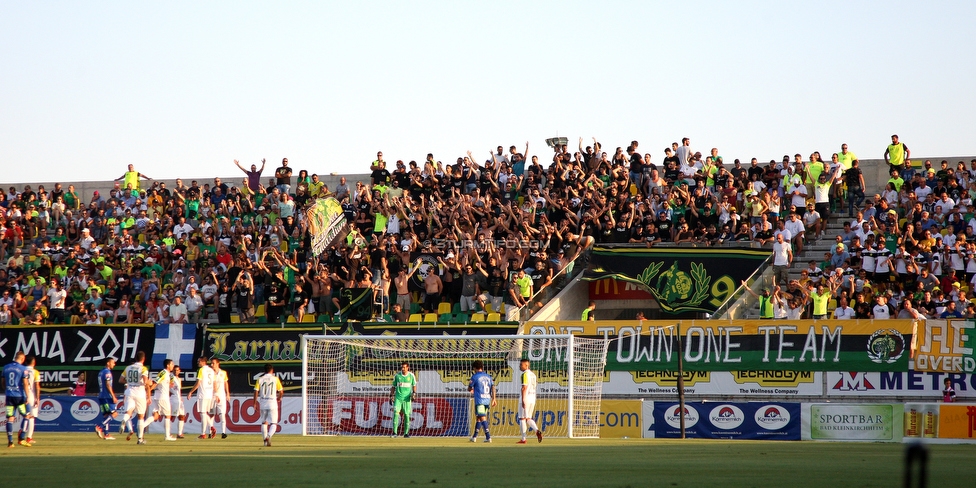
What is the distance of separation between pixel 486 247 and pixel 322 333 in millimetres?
5132

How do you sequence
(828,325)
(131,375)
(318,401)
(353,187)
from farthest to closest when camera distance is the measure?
(353,187)
(318,401)
(828,325)
(131,375)

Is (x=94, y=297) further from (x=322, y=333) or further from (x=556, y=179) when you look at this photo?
(x=556, y=179)

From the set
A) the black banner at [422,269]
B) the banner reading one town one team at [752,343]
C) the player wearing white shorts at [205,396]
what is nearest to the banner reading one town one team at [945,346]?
the banner reading one town one team at [752,343]

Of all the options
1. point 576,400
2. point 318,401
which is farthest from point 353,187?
point 576,400

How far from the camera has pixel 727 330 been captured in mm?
25906

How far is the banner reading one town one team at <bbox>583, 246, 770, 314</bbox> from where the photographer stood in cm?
2773

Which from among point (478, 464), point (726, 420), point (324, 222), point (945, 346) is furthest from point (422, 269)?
point (478, 464)

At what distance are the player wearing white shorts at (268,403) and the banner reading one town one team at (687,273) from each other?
391 inches

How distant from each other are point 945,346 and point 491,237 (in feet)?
40.2

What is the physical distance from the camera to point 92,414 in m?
29.0

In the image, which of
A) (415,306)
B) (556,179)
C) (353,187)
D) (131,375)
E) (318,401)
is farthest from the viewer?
(353,187)

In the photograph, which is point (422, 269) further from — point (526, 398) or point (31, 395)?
point (31, 395)

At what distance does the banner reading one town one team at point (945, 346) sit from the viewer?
932 inches

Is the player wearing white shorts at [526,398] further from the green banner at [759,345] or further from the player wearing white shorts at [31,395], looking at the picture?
the player wearing white shorts at [31,395]
